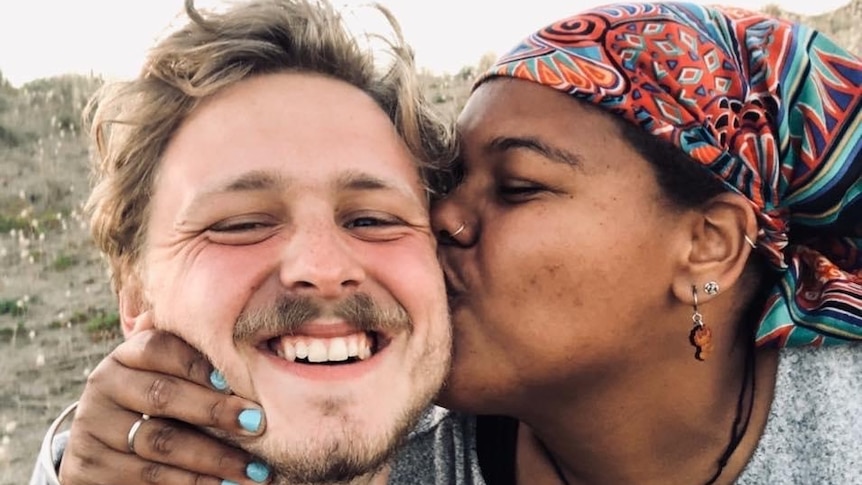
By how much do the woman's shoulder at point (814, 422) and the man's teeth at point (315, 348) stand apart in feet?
4.06

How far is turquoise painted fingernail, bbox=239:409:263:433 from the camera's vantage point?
2.30 m

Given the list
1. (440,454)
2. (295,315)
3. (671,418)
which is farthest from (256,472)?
(671,418)

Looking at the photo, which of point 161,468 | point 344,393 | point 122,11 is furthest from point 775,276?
point 122,11

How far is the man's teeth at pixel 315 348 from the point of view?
2359 millimetres

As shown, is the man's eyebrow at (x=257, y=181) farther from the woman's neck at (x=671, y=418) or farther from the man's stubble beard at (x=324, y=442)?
the woman's neck at (x=671, y=418)

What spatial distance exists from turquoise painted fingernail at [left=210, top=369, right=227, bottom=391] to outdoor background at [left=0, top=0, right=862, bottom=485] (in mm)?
1526

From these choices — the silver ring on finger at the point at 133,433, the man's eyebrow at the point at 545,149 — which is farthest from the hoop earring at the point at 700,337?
the silver ring on finger at the point at 133,433

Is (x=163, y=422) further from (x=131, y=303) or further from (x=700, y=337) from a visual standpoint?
(x=700, y=337)

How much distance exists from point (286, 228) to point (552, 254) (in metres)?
0.74

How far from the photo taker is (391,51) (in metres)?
3.17

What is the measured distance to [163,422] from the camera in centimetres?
247

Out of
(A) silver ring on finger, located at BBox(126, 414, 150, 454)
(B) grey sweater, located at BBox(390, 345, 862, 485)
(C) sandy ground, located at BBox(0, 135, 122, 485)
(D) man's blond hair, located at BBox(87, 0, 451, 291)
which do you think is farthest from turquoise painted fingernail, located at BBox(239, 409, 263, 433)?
(C) sandy ground, located at BBox(0, 135, 122, 485)

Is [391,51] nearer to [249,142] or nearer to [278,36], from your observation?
[278,36]

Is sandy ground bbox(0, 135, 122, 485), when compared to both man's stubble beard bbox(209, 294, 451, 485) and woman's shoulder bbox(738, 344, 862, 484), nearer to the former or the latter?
man's stubble beard bbox(209, 294, 451, 485)
